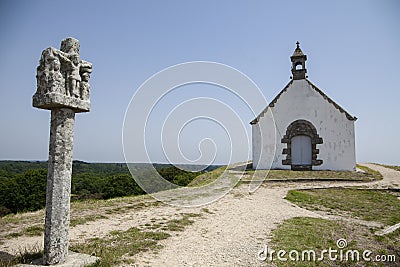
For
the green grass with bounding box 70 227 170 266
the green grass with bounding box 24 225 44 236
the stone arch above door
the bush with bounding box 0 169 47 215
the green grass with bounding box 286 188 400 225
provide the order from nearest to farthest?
the green grass with bounding box 70 227 170 266 < the green grass with bounding box 24 225 44 236 < the green grass with bounding box 286 188 400 225 < the bush with bounding box 0 169 47 215 < the stone arch above door

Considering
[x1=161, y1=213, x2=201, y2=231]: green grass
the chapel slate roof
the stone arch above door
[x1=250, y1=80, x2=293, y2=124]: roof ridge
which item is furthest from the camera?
[x1=250, y1=80, x2=293, y2=124]: roof ridge

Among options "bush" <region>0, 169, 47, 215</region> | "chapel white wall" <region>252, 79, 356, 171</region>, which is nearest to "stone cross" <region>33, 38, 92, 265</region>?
"bush" <region>0, 169, 47, 215</region>

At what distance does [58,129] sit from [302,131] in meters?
17.7

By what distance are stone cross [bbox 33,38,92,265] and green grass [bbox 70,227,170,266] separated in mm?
683

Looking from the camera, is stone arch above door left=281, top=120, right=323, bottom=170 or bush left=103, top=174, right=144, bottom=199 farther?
bush left=103, top=174, right=144, bottom=199

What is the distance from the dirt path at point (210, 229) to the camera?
4.91 meters

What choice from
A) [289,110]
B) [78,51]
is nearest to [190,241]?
[78,51]

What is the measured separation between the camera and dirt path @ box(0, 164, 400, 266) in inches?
193

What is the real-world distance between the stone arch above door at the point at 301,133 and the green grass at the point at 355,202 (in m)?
6.23

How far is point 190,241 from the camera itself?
5797 mm

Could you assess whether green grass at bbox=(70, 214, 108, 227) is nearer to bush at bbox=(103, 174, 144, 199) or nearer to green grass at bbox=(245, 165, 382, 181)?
green grass at bbox=(245, 165, 382, 181)

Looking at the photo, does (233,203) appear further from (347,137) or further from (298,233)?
(347,137)

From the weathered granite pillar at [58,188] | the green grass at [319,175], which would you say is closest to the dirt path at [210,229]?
the weathered granite pillar at [58,188]

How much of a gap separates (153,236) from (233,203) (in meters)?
4.70
